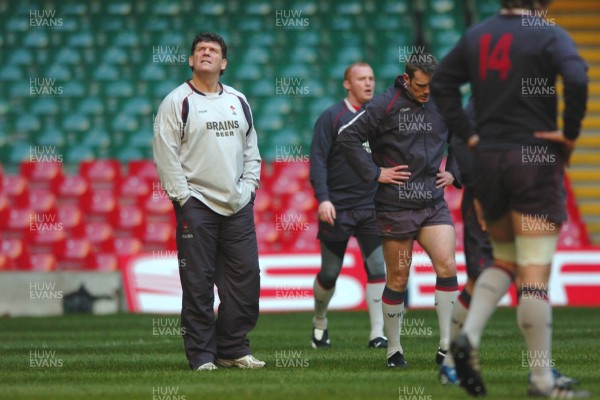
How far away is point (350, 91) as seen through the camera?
11.0m

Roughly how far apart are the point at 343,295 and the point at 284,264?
2.83ft

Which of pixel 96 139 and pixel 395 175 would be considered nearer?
pixel 395 175

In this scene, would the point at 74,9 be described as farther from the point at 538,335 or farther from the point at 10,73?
the point at 538,335

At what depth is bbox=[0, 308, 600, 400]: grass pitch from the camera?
6.83m

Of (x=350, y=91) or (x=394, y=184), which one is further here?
(x=350, y=91)

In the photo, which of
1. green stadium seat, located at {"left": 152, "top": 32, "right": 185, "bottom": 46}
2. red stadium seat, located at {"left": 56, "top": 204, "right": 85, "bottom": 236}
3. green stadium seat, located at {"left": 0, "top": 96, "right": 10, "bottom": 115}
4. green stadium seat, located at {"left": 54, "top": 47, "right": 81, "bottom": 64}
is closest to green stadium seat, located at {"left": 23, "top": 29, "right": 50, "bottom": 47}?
green stadium seat, located at {"left": 54, "top": 47, "right": 81, "bottom": 64}

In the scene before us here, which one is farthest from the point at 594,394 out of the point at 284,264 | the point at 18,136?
the point at 18,136

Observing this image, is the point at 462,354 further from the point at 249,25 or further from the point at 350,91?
the point at 249,25

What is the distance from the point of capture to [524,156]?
6121 mm

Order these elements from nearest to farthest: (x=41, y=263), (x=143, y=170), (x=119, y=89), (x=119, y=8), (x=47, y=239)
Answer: (x=41, y=263)
(x=47, y=239)
(x=143, y=170)
(x=119, y=89)
(x=119, y=8)

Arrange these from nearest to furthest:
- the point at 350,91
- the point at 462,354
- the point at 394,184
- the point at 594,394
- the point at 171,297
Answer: the point at 462,354, the point at 594,394, the point at 394,184, the point at 350,91, the point at 171,297

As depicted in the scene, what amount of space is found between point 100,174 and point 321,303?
7619mm

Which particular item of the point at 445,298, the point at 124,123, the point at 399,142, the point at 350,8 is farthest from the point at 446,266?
the point at 350,8

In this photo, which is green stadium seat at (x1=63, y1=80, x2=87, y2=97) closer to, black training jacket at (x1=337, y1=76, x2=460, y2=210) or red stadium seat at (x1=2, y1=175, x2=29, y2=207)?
red stadium seat at (x1=2, y1=175, x2=29, y2=207)
